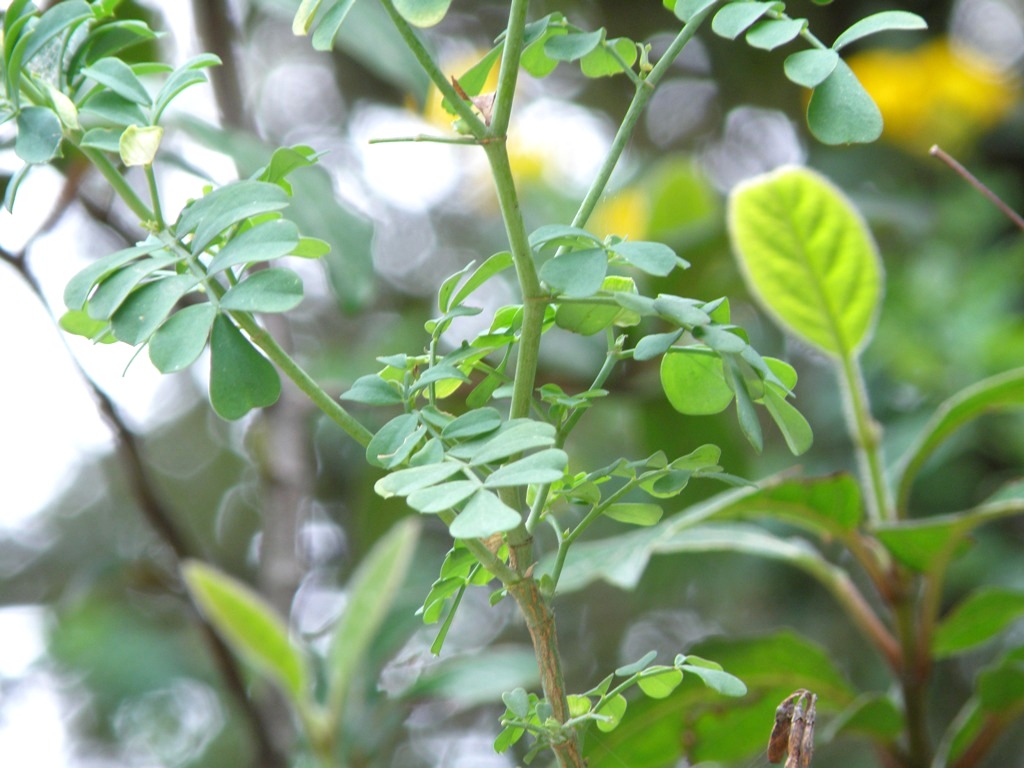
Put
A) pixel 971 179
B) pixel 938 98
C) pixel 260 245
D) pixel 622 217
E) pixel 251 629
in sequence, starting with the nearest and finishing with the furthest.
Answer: pixel 251 629, pixel 260 245, pixel 971 179, pixel 622 217, pixel 938 98

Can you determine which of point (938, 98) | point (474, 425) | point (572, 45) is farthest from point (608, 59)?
point (938, 98)

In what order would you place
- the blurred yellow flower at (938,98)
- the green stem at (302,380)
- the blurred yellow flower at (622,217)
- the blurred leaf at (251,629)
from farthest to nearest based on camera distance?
1. the blurred yellow flower at (938,98)
2. the blurred yellow flower at (622,217)
3. the green stem at (302,380)
4. the blurred leaf at (251,629)

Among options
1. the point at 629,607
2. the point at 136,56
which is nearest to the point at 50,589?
the point at 629,607

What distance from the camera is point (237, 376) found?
9.5 inches

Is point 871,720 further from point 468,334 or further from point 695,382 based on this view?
point 468,334

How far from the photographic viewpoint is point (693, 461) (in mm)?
262

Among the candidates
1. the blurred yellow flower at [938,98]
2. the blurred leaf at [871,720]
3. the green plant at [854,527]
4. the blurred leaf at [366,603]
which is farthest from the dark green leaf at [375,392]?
the blurred yellow flower at [938,98]

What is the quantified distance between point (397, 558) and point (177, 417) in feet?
5.59

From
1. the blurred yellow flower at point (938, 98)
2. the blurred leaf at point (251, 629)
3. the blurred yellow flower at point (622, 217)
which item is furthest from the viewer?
the blurred yellow flower at point (938, 98)

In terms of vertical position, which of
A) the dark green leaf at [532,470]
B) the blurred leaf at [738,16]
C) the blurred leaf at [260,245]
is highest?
the blurred leaf at [260,245]

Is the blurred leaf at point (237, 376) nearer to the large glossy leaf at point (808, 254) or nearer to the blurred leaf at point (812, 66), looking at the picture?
the blurred leaf at point (812, 66)

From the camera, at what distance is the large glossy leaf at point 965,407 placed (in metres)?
0.50

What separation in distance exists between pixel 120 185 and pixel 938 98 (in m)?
1.14

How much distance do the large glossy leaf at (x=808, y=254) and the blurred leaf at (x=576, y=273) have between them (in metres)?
0.32
